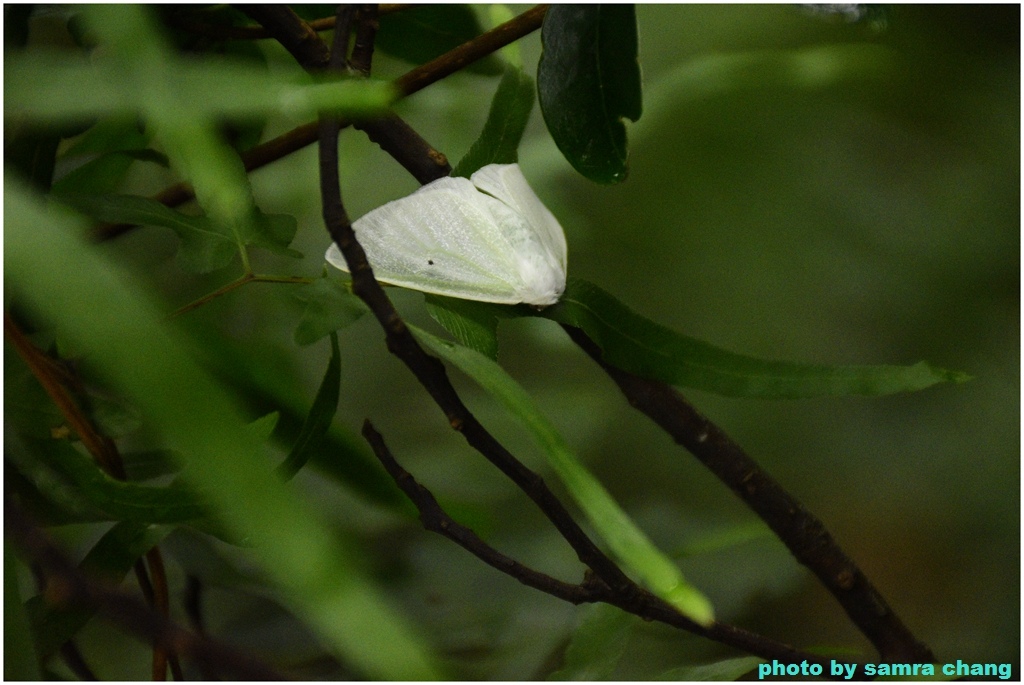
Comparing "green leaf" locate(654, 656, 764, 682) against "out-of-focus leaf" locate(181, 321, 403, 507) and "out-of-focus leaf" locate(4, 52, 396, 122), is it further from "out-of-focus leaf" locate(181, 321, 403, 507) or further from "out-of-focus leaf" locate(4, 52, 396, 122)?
"out-of-focus leaf" locate(4, 52, 396, 122)

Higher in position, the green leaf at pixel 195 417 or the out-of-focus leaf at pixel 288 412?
the green leaf at pixel 195 417

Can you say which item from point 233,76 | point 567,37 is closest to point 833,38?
point 567,37

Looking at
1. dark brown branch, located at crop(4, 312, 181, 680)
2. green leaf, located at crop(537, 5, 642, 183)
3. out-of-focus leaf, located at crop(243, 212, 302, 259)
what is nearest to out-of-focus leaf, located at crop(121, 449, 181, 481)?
dark brown branch, located at crop(4, 312, 181, 680)

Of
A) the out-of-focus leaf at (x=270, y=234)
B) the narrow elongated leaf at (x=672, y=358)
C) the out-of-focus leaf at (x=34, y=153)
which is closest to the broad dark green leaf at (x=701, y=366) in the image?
the narrow elongated leaf at (x=672, y=358)

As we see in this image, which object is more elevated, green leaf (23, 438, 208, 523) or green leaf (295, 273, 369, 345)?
green leaf (295, 273, 369, 345)

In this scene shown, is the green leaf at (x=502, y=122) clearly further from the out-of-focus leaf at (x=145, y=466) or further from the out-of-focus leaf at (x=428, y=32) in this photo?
the out-of-focus leaf at (x=145, y=466)

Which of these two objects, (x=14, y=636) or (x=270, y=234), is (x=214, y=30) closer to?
(x=270, y=234)
